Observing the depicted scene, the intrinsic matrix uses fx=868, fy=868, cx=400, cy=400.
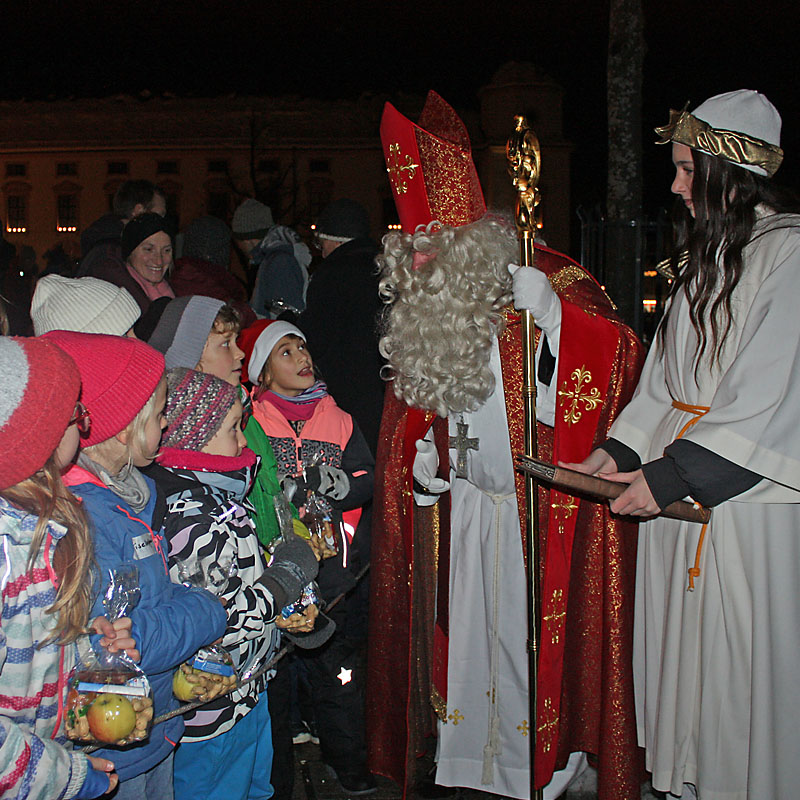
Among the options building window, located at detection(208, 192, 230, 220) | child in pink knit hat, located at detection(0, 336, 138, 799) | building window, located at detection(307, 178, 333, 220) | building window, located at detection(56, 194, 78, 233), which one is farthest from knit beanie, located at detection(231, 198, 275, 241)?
building window, located at detection(56, 194, 78, 233)

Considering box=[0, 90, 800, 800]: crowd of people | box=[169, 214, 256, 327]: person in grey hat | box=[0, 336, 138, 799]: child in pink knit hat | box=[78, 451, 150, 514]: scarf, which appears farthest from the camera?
box=[169, 214, 256, 327]: person in grey hat

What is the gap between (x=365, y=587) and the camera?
443 centimetres

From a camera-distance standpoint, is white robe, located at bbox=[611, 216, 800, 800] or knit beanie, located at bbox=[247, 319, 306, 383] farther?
knit beanie, located at bbox=[247, 319, 306, 383]

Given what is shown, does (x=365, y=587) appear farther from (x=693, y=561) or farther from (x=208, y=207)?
(x=208, y=207)

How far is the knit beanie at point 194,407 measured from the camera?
109 inches

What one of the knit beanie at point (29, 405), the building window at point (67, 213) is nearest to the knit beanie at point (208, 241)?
the knit beanie at point (29, 405)

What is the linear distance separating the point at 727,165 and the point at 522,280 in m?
0.75

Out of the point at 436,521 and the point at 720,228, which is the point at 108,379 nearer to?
the point at 436,521

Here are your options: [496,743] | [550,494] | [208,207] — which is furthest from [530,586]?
[208,207]

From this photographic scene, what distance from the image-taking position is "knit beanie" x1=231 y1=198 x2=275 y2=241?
6.60 metres

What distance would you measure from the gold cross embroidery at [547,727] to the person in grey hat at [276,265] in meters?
3.19

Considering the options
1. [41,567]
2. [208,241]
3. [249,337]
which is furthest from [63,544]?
[208,241]

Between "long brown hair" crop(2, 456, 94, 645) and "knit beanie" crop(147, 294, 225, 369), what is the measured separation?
1352mm

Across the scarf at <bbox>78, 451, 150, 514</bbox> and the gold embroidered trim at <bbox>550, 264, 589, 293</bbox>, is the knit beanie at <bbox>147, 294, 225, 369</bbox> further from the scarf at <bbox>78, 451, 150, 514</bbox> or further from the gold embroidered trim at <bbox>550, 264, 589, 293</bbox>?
the gold embroidered trim at <bbox>550, 264, 589, 293</bbox>
